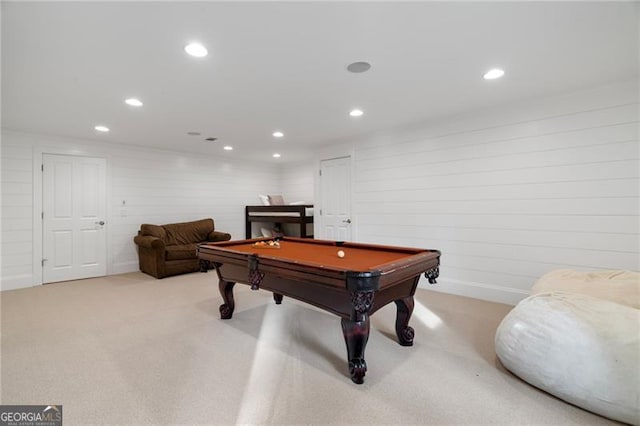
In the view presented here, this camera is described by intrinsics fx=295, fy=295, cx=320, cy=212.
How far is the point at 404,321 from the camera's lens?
2.44 meters

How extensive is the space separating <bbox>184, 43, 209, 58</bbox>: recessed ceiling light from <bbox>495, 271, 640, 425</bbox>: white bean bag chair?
116 inches

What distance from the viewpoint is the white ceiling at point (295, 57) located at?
183cm

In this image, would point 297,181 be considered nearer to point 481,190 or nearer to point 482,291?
point 481,190

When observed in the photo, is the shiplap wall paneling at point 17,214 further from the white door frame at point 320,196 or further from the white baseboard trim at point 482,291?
the white baseboard trim at point 482,291

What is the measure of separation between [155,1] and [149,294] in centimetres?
347

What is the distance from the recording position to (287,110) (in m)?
3.60

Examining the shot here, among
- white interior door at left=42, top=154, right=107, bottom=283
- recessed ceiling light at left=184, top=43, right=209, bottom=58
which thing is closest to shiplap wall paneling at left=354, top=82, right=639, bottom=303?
recessed ceiling light at left=184, top=43, right=209, bottom=58

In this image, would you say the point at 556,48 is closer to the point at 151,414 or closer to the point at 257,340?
the point at 257,340

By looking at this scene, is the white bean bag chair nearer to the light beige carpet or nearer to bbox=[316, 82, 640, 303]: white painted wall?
the light beige carpet

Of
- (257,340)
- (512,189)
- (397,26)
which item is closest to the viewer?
(397,26)

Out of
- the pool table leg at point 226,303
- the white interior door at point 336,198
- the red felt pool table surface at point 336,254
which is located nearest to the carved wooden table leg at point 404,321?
the red felt pool table surface at point 336,254

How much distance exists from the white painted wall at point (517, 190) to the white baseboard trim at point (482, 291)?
0.01 m

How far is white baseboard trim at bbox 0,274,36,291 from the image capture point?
4.21 metres

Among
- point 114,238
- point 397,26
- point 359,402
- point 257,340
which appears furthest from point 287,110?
point 114,238
